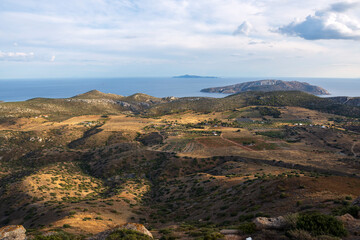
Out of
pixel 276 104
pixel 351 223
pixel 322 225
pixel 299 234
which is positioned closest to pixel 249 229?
pixel 299 234

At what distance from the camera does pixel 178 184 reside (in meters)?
39.8

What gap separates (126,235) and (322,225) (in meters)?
12.0

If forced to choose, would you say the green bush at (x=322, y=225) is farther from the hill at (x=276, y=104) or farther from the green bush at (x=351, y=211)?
the hill at (x=276, y=104)

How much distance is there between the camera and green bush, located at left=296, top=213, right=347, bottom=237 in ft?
36.3

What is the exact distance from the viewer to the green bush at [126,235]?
42.9 ft

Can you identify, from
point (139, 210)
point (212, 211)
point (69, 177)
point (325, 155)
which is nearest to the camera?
point (212, 211)

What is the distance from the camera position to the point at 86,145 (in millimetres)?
72312

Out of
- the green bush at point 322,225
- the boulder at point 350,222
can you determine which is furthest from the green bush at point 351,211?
the green bush at point 322,225

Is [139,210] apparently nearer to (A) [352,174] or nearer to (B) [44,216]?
→ (B) [44,216]

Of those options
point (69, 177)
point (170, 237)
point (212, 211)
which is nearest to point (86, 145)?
point (69, 177)

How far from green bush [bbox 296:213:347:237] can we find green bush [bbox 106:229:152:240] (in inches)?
393

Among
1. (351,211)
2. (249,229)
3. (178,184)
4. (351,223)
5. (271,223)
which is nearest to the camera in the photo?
(351,223)

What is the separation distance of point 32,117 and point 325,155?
133960 mm

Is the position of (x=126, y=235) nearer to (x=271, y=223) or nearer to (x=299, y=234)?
(x=271, y=223)
